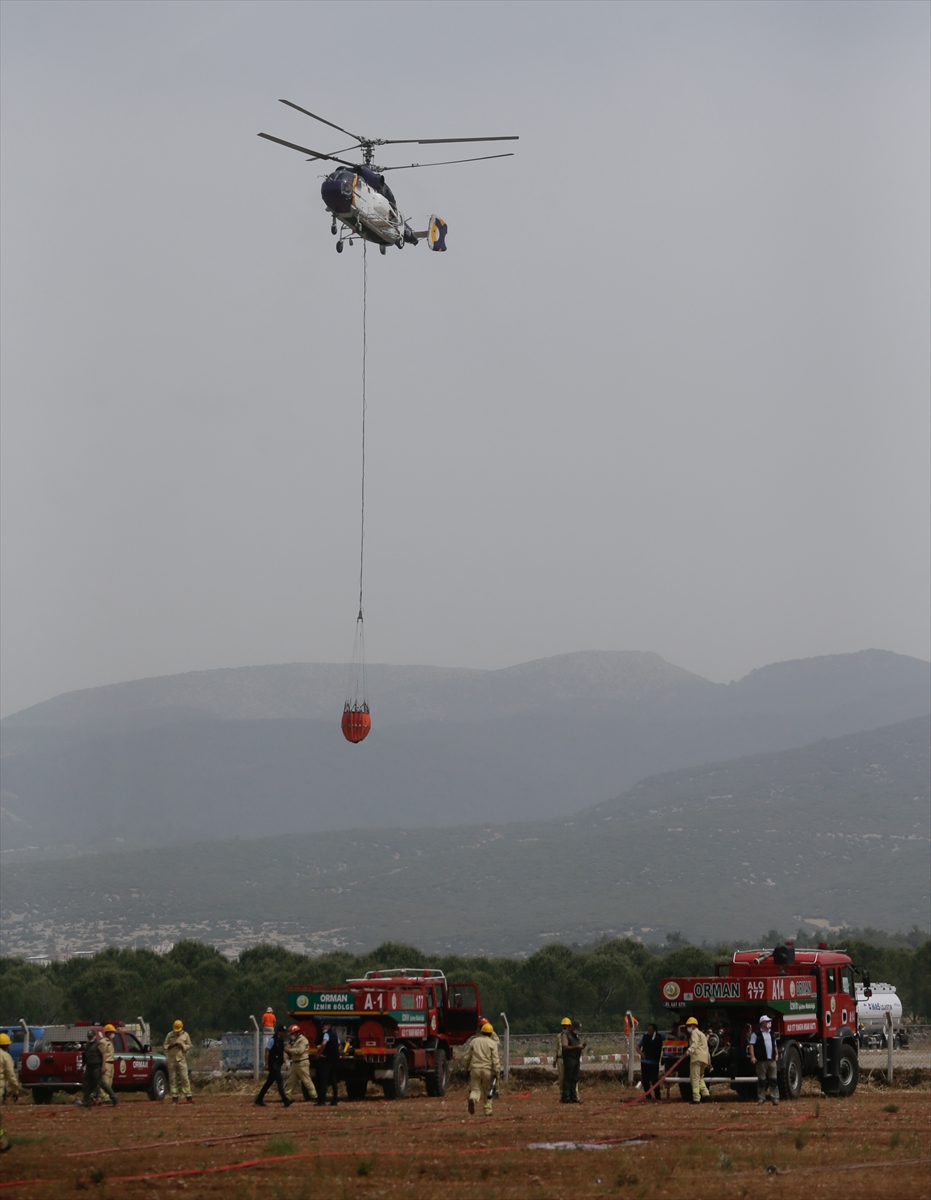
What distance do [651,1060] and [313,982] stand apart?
52005 mm

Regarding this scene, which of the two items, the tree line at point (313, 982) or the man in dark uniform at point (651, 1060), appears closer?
the man in dark uniform at point (651, 1060)

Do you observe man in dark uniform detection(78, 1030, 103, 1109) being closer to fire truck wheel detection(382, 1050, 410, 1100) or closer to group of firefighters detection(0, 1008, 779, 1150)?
group of firefighters detection(0, 1008, 779, 1150)

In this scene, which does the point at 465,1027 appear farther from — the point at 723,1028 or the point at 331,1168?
the point at 331,1168

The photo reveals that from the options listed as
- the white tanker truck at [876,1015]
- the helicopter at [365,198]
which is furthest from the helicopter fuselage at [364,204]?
the white tanker truck at [876,1015]

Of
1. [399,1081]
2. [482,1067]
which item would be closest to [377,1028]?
[399,1081]

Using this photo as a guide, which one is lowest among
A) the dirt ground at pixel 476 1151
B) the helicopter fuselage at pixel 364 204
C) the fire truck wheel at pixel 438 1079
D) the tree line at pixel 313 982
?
the tree line at pixel 313 982

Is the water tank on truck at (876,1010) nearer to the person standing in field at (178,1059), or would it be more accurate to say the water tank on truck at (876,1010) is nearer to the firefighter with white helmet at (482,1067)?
the person standing in field at (178,1059)

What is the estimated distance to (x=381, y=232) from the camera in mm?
39719

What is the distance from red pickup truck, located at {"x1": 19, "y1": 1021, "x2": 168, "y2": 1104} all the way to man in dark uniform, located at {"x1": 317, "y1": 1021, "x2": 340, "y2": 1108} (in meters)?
3.81

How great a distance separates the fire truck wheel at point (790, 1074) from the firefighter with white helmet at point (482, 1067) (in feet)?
17.2

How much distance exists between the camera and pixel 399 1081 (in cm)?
2895

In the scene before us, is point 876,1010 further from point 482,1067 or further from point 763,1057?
point 482,1067

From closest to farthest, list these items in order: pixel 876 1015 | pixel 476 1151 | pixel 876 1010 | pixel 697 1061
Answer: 1. pixel 476 1151
2. pixel 697 1061
3. pixel 876 1010
4. pixel 876 1015

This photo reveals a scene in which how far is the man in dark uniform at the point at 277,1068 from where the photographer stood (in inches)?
1094
